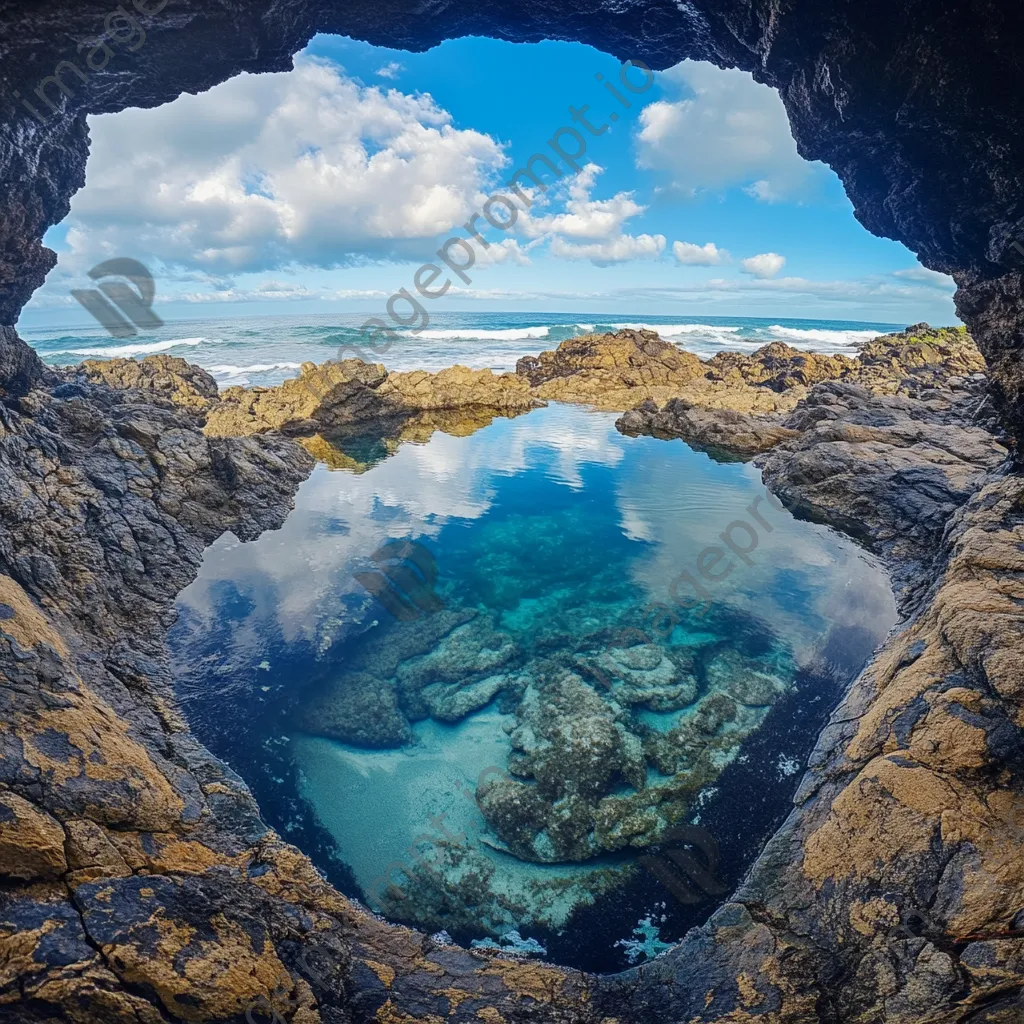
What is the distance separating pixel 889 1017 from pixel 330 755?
7.52 metres

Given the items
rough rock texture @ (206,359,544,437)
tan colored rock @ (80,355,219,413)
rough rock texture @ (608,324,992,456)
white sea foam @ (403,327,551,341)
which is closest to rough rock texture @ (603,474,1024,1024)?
rough rock texture @ (608,324,992,456)

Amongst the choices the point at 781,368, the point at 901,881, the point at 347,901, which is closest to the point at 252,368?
the point at 781,368

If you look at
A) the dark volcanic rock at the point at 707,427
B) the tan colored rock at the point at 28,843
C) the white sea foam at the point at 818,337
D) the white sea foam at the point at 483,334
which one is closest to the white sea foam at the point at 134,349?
the white sea foam at the point at 483,334

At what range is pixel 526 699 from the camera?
982 cm

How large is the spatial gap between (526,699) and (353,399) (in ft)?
78.4

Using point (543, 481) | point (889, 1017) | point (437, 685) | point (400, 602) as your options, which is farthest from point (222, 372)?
point (889, 1017)

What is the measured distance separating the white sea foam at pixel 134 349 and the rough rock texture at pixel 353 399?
4016 cm

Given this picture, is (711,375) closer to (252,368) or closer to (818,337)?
(252,368)

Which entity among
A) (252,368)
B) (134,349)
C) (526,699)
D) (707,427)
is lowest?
(526,699)

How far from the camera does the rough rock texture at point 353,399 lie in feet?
87.8

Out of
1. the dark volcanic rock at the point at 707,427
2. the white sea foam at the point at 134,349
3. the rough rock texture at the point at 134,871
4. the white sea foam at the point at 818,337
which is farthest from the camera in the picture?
the white sea foam at the point at 818,337

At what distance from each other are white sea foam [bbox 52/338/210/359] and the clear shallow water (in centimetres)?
5903

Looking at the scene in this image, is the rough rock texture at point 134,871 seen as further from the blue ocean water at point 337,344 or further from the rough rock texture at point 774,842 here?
the blue ocean water at point 337,344

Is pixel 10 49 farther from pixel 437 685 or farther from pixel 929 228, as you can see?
pixel 929 228
